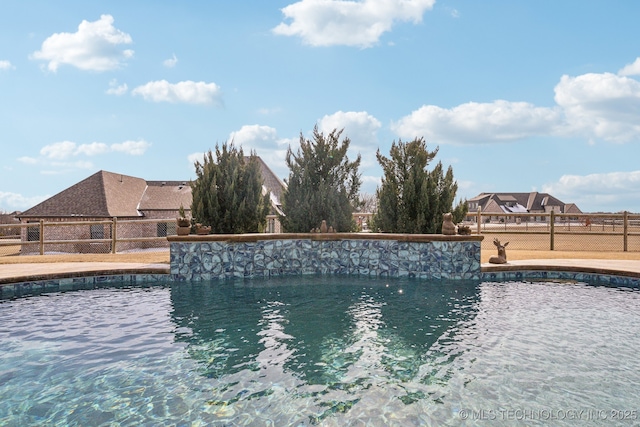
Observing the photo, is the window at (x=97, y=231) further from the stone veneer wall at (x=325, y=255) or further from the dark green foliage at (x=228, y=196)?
the stone veneer wall at (x=325, y=255)

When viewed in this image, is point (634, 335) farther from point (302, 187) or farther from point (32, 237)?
point (32, 237)

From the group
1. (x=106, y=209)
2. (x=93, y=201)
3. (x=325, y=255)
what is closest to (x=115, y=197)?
(x=93, y=201)

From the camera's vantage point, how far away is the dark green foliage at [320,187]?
37.9ft

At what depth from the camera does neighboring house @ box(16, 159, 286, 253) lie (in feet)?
70.4

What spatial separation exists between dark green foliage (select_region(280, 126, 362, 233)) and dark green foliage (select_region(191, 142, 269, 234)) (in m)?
1.04

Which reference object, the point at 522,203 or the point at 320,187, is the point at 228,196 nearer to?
the point at 320,187

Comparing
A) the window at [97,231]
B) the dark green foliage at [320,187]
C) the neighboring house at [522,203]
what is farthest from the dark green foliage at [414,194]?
the neighboring house at [522,203]

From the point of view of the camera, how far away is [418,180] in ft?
38.1

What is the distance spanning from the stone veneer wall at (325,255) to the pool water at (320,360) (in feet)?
6.40

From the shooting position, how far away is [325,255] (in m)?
10.2

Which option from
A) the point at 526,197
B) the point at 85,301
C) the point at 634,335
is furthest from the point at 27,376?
the point at 526,197

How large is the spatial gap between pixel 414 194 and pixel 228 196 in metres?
5.38

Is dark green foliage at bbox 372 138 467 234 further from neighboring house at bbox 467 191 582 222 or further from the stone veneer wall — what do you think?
neighboring house at bbox 467 191 582 222

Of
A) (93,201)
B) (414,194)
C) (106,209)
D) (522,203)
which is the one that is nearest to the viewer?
(414,194)
